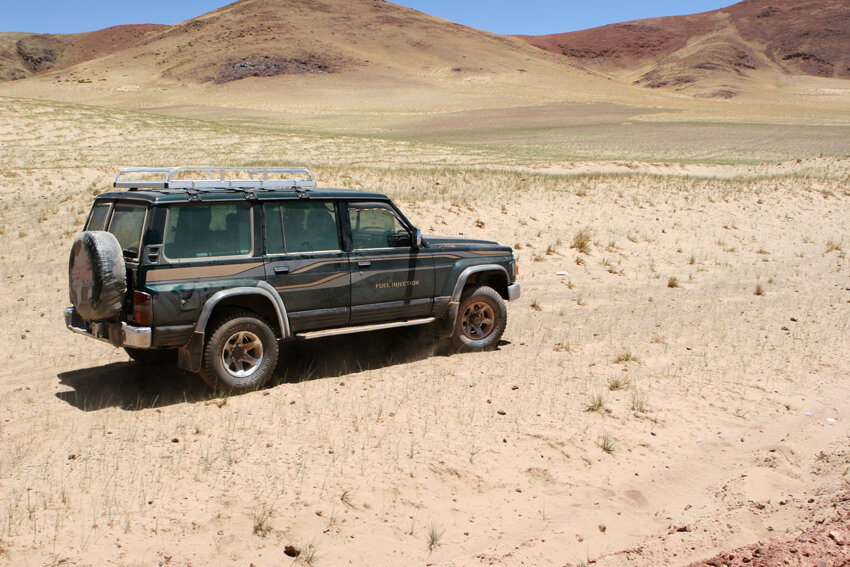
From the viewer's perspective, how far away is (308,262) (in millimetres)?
8031

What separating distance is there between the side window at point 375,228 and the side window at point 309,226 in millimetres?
252

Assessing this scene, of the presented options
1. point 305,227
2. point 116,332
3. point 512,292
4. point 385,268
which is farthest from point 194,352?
point 512,292

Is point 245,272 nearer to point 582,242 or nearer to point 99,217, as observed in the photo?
point 99,217

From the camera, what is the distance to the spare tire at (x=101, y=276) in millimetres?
7000

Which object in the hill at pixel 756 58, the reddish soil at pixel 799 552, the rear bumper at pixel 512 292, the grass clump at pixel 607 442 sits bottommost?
the grass clump at pixel 607 442

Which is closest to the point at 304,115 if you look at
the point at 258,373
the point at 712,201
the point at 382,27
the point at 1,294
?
the point at 712,201

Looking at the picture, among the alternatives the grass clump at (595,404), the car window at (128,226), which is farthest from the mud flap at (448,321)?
the car window at (128,226)

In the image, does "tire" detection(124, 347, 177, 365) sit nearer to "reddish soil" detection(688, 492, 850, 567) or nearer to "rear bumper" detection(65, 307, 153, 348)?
"rear bumper" detection(65, 307, 153, 348)

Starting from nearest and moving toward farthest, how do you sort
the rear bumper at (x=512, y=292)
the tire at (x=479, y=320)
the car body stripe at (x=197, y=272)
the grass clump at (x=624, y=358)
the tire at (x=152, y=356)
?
the car body stripe at (x=197, y=272)
the tire at (x=152, y=356)
the grass clump at (x=624, y=358)
the tire at (x=479, y=320)
the rear bumper at (x=512, y=292)

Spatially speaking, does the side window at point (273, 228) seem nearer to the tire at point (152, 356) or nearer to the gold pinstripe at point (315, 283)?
the gold pinstripe at point (315, 283)

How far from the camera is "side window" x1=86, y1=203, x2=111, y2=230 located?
7.81 metres

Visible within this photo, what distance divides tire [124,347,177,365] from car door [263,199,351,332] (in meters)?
1.73

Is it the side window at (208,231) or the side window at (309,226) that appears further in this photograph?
the side window at (309,226)

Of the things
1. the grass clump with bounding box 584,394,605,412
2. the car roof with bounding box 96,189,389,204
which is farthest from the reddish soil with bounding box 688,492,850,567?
the car roof with bounding box 96,189,389,204
